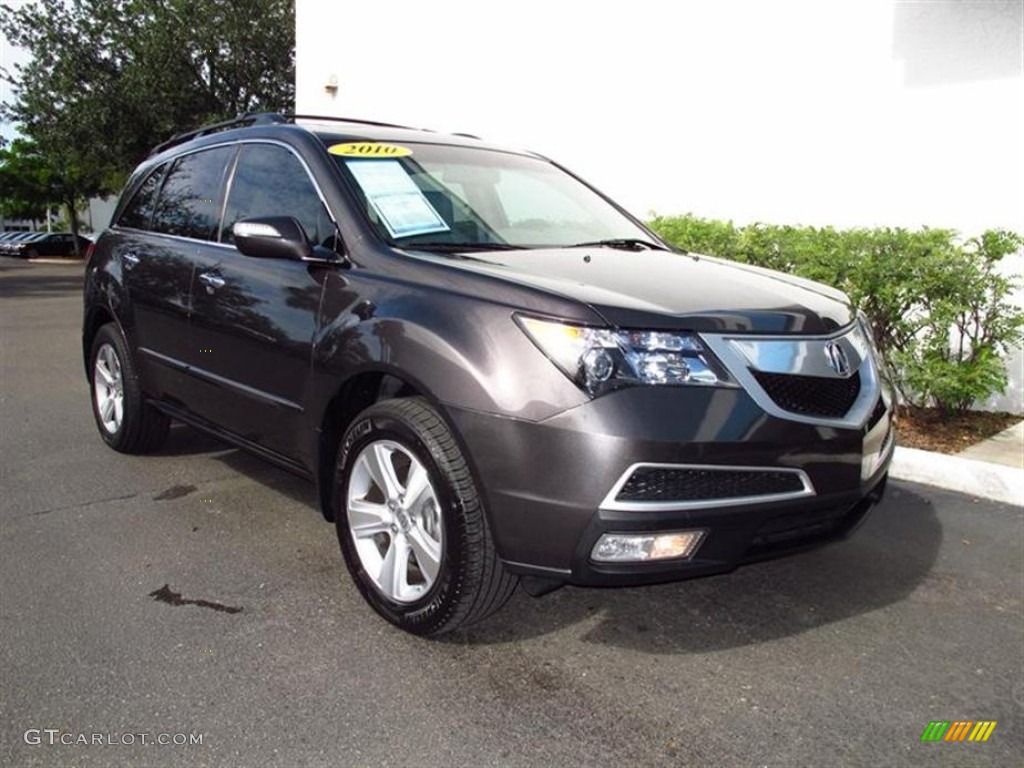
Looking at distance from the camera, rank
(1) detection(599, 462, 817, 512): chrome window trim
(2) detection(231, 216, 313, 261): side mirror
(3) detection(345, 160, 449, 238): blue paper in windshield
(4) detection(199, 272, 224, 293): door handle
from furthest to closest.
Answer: (4) detection(199, 272, 224, 293): door handle, (3) detection(345, 160, 449, 238): blue paper in windshield, (2) detection(231, 216, 313, 261): side mirror, (1) detection(599, 462, 817, 512): chrome window trim

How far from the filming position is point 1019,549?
4.20m

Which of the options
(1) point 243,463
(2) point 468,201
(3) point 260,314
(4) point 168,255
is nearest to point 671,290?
(2) point 468,201

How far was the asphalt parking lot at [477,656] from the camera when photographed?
2.51m

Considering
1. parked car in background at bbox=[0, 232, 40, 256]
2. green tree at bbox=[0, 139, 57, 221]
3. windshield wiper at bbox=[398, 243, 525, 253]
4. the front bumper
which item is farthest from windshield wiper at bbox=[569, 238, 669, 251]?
green tree at bbox=[0, 139, 57, 221]

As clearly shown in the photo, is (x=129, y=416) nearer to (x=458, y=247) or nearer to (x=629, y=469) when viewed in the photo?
(x=458, y=247)

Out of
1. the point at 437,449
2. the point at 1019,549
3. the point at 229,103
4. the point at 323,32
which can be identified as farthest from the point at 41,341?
the point at 229,103

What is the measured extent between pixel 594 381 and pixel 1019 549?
9.33 ft

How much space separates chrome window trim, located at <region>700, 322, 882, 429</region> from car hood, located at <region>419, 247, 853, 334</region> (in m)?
0.04

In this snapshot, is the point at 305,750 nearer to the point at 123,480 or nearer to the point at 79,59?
the point at 123,480

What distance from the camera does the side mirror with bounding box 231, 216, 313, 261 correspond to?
3.28 meters

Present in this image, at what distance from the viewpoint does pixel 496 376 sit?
2.64 m

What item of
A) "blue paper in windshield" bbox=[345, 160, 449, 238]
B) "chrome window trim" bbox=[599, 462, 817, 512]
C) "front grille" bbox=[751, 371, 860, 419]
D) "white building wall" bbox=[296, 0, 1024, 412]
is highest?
"white building wall" bbox=[296, 0, 1024, 412]

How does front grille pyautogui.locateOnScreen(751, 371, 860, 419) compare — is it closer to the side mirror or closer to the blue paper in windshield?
the blue paper in windshield

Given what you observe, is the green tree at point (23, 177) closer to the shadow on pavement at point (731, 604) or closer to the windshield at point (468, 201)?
the windshield at point (468, 201)
